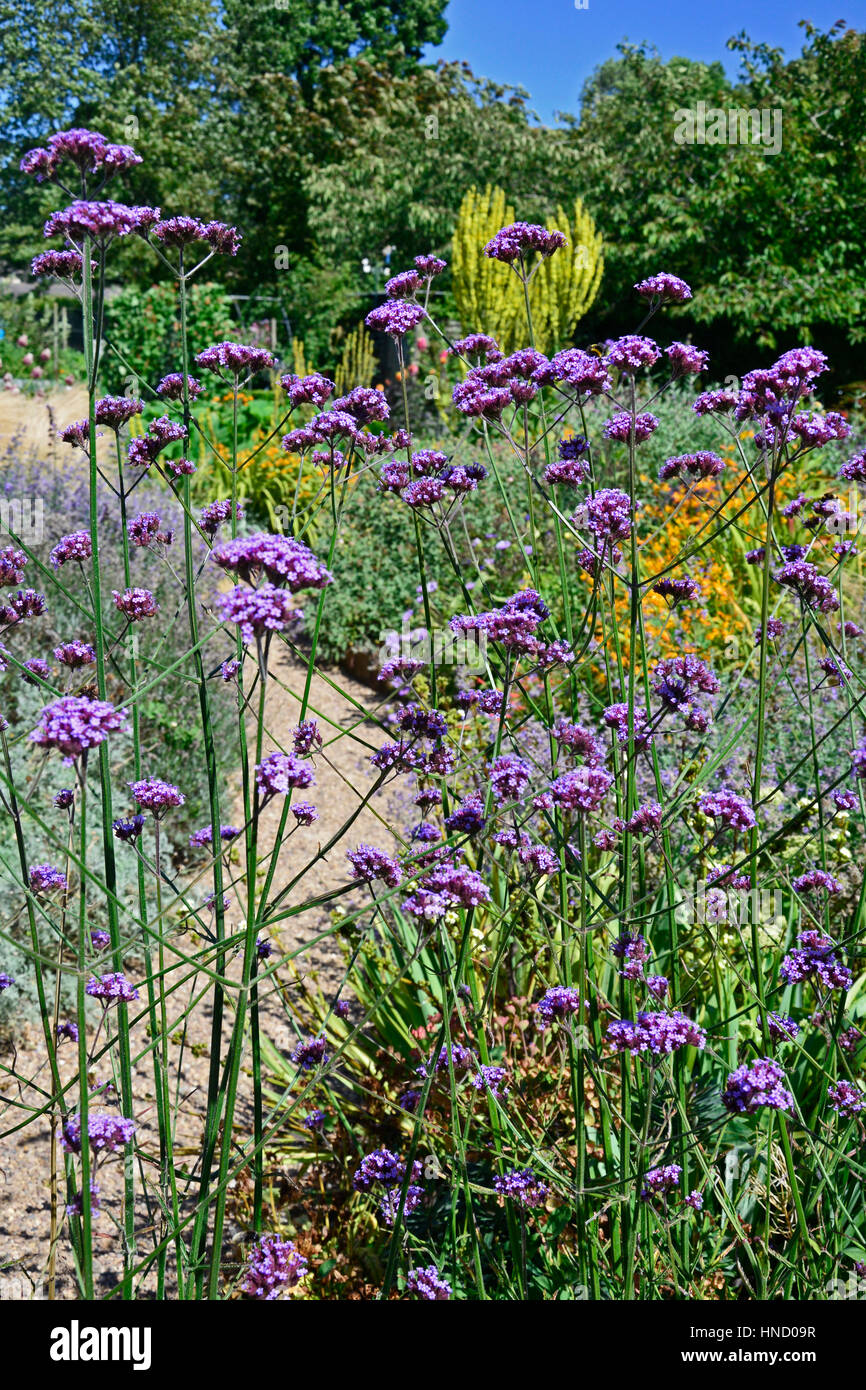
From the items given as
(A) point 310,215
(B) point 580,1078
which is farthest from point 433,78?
(B) point 580,1078

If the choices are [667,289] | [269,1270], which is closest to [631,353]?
[667,289]

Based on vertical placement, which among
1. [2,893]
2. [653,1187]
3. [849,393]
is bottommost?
[653,1187]

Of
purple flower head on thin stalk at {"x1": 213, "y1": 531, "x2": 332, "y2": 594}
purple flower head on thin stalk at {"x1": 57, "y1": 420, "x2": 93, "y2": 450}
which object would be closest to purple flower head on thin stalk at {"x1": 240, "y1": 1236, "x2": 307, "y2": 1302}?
purple flower head on thin stalk at {"x1": 213, "y1": 531, "x2": 332, "y2": 594}

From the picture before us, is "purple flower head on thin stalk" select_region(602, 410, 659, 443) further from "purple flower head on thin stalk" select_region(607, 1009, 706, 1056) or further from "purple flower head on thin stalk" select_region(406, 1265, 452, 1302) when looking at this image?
"purple flower head on thin stalk" select_region(406, 1265, 452, 1302)

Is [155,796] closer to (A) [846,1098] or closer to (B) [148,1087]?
(A) [846,1098]

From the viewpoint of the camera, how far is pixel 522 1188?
69.2 inches

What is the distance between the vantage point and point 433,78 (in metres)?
17.3

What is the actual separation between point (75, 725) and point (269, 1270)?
91 centimetres

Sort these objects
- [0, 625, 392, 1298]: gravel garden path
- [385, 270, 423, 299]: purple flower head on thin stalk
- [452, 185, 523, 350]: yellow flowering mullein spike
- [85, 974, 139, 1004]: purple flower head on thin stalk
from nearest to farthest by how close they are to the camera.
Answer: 1. [85, 974, 139, 1004]: purple flower head on thin stalk
2. [385, 270, 423, 299]: purple flower head on thin stalk
3. [0, 625, 392, 1298]: gravel garden path
4. [452, 185, 523, 350]: yellow flowering mullein spike

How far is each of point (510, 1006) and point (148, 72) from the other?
29.0 metres

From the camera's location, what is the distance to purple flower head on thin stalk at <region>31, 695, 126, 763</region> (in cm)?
115

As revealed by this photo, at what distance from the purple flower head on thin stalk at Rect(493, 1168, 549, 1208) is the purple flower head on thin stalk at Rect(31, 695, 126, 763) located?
1.10m

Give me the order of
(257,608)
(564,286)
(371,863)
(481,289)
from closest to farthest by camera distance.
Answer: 1. (257,608)
2. (371,863)
3. (481,289)
4. (564,286)
